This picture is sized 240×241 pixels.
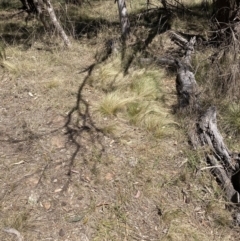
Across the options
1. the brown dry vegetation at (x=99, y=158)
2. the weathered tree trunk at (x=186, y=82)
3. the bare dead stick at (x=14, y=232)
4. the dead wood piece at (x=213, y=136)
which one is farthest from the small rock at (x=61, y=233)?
the weathered tree trunk at (x=186, y=82)

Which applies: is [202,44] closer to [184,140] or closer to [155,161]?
[184,140]

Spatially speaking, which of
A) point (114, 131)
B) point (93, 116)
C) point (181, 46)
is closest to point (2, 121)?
point (93, 116)

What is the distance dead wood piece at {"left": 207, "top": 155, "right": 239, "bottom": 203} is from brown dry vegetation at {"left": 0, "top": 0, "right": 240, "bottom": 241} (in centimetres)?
6

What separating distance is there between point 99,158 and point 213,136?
116 centimetres

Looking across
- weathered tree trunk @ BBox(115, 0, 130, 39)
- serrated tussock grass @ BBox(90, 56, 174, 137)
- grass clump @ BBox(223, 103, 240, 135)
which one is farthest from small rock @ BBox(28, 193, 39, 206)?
weathered tree trunk @ BBox(115, 0, 130, 39)

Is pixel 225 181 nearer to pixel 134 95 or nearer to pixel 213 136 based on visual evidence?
pixel 213 136

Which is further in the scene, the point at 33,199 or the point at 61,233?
the point at 33,199

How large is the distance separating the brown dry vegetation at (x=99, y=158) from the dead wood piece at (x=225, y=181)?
60 millimetres

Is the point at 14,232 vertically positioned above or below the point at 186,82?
above

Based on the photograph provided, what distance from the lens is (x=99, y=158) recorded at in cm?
326

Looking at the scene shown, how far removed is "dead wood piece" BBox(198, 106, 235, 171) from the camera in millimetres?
3197

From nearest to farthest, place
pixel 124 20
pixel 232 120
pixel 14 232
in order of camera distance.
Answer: pixel 14 232 < pixel 232 120 < pixel 124 20

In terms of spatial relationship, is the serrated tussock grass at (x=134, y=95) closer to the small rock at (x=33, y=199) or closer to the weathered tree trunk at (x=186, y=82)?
the weathered tree trunk at (x=186, y=82)

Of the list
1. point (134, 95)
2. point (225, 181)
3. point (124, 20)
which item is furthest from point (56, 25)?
point (225, 181)
